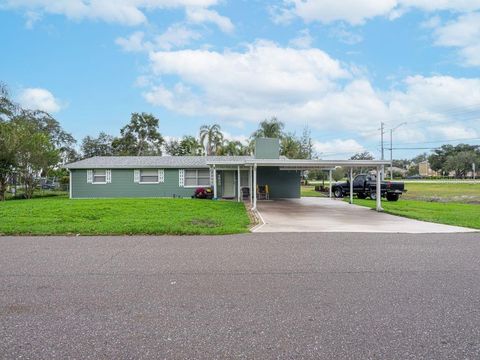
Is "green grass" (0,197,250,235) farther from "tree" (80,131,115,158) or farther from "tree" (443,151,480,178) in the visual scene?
"tree" (443,151,480,178)

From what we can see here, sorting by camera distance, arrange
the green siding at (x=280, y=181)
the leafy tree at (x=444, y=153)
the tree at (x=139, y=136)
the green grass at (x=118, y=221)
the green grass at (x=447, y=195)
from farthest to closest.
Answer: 1. the leafy tree at (x=444, y=153)
2. the tree at (x=139, y=136)
3. the green siding at (x=280, y=181)
4. the green grass at (x=447, y=195)
5. the green grass at (x=118, y=221)

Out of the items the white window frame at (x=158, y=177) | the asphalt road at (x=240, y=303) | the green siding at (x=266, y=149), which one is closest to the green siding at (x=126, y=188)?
the white window frame at (x=158, y=177)

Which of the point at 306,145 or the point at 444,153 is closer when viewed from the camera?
the point at 306,145

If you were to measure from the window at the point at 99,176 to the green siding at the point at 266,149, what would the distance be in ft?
32.1

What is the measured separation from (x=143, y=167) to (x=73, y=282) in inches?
714

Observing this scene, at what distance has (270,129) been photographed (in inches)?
1687

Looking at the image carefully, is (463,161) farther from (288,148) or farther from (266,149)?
(266,149)

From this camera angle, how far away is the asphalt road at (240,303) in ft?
9.86

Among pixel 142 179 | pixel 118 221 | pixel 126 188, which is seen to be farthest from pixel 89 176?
pixel 118 221

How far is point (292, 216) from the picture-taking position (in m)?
13.5

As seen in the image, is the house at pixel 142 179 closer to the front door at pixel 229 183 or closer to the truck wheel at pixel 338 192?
the front door at pixel 229 183

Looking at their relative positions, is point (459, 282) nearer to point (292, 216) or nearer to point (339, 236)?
point (339, 236)

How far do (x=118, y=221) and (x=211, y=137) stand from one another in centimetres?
3127

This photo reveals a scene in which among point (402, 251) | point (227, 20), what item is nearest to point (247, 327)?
point (402, 251)
